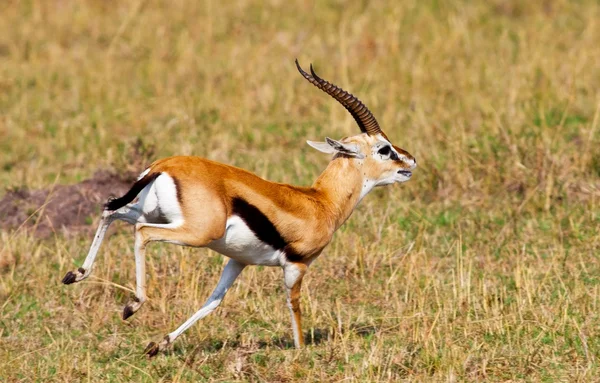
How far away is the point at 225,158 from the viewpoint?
9836 millimetres

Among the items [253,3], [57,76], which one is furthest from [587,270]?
[253,3]

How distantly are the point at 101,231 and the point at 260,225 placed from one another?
0.83 metres

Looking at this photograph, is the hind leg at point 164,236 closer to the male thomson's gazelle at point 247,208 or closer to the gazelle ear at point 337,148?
the male thomson's gazelle at point 247,208

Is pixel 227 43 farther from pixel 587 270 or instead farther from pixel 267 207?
pixel 267 207

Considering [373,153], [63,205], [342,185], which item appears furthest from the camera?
[63,205]

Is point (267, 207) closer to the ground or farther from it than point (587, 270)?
farther from it

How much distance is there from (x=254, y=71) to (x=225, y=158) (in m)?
2.52

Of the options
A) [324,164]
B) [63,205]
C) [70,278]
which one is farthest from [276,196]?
[324,164]

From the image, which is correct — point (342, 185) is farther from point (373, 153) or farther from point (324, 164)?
point (324, 164)

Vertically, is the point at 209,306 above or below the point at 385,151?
below

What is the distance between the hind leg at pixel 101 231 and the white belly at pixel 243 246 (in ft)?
1.46

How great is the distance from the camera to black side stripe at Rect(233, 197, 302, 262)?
18.2 ft

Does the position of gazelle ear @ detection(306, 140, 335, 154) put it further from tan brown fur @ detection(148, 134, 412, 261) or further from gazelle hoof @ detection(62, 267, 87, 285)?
gazelle hoof @ detection(62, 267, 87, 285)

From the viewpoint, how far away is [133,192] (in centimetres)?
539
